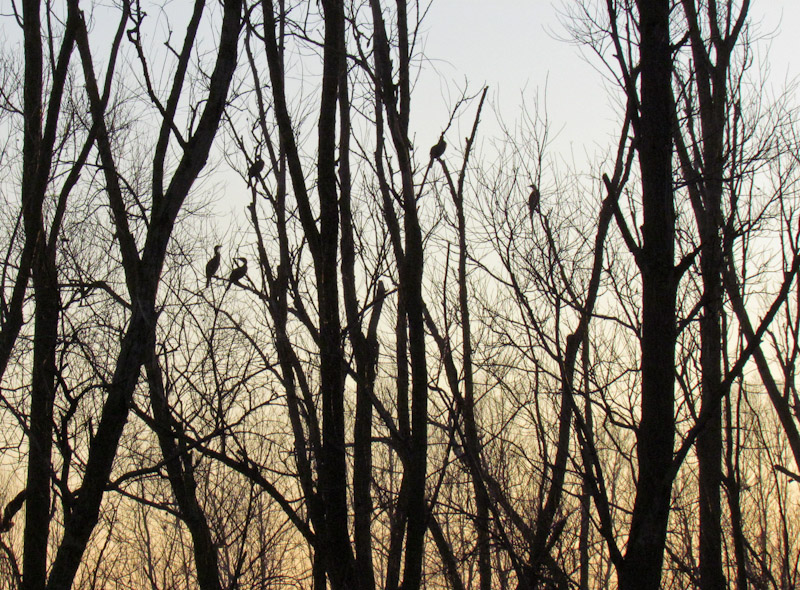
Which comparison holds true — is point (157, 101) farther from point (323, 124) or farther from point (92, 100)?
point (92, 100)

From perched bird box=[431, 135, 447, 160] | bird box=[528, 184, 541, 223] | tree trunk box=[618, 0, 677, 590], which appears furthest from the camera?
bird box=[528, 184, 541, 223]

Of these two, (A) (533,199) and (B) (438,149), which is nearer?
(B) (438,149)

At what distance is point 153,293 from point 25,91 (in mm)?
2900

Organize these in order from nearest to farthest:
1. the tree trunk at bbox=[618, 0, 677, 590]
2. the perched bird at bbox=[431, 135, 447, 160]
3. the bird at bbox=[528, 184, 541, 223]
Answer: the tree trunk at bbox=[618, 0, 677, 590] < the perched bird at bbox=[431, 135, 447, 160] < the bird at bbox=[528, 184, 541, 223]

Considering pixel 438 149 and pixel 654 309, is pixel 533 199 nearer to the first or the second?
pixel 438 149

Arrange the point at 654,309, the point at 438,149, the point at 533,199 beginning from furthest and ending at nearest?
1. the point at 533,199
2. the point at 438,149
3. the point at 654,309

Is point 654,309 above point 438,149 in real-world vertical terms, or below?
below

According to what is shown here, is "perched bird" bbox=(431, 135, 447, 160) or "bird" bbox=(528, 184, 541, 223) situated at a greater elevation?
"bird" bbox=(528, 184, 541, 223)

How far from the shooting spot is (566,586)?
9.94 ft

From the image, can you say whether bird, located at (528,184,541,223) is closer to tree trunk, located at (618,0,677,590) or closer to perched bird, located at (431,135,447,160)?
perched bird, located at (431,135,447,160)

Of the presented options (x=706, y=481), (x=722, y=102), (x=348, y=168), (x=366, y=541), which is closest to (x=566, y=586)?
(x=366, y=541)

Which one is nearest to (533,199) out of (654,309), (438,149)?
(438,149)

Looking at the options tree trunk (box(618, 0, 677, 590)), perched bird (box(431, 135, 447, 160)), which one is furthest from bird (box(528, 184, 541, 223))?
tree trunk (box(618, 0, 677, 590))

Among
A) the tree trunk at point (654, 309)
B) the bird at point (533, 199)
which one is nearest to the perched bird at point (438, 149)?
the bird at point (533, 199)
